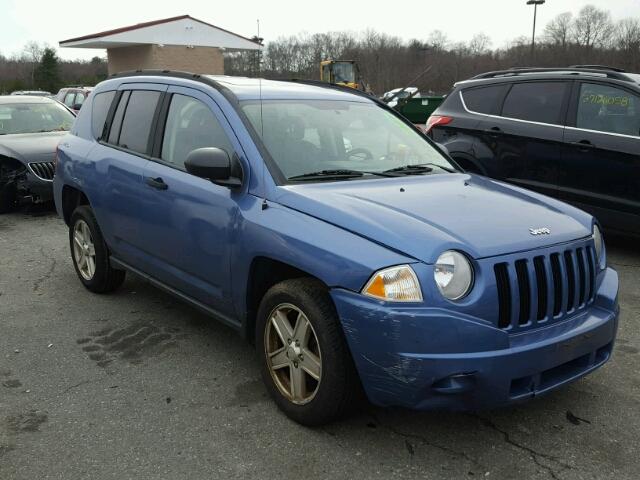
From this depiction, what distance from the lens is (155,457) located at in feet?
9.62

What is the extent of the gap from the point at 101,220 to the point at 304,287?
99.5 inches

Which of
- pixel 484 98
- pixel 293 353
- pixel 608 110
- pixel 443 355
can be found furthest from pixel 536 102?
pixel 443 355

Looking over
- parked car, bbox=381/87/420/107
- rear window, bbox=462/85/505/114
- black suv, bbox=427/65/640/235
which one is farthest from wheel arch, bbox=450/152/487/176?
parked car, bbox=381/87/420/107

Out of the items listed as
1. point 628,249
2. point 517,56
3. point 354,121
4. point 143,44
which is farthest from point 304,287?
point 517,56

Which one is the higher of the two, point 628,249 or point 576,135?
point 576,135

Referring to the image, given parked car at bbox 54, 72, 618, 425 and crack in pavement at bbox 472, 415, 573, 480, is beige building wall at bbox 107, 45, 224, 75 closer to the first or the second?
parked car at bbox 54, 72, 618, 425

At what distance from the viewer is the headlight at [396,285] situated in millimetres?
2652

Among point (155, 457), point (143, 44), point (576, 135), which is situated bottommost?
point (155, 457)

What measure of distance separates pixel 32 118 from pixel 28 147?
4.30 ft

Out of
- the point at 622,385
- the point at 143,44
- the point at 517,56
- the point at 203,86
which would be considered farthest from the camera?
the point at 517,56

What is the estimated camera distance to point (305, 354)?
10.2 feet

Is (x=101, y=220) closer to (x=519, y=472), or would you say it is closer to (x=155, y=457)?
(x=155, y=457)

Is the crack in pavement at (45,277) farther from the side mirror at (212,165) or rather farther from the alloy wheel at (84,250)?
the side mirror at (212,165)

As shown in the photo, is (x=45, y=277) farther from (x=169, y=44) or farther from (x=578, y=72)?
(x=169, y=44)
